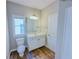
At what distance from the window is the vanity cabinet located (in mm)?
808

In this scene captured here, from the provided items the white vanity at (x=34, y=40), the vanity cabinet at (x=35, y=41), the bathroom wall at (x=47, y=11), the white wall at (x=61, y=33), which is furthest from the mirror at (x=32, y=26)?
the white wall at (x=61, y=33)

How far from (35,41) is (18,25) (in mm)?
1245

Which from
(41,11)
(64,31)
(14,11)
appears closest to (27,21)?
(14,11)

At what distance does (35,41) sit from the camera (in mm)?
3539

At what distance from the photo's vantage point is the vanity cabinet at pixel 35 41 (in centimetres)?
335

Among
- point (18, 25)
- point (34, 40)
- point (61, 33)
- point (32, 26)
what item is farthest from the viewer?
point (32, 26)

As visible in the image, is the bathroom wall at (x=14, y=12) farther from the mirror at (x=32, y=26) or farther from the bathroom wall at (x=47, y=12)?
the bathroom wall at (x=47, y=12)

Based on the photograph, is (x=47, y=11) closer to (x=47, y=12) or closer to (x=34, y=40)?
(x=47, y=12)

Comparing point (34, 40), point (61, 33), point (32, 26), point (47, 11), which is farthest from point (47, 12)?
point (61, 33)

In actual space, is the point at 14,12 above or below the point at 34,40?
above

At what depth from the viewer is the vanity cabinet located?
335 cm

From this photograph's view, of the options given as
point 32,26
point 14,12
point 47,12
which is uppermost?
point 47,12

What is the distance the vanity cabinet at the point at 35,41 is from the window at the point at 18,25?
2.65ft
